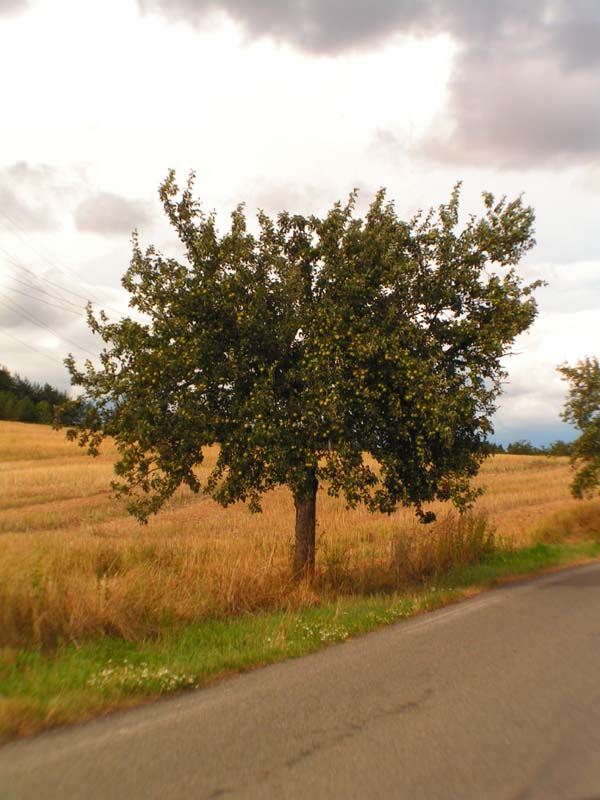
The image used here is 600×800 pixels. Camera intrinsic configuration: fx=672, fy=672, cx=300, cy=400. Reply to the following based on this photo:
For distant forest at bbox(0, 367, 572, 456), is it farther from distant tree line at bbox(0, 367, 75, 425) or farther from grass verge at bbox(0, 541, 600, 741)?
grass verge at bbox(0, 541, 600, 741)

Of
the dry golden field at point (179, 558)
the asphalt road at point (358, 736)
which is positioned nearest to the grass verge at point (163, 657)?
the asphalt road at point (358, 736)

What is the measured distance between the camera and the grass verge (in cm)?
522

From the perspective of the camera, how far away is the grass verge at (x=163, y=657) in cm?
522

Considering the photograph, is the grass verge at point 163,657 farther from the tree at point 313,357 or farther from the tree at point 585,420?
the tree at point 585,420

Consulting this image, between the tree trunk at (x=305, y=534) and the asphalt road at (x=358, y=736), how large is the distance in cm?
468

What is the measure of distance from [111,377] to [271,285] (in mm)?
3147

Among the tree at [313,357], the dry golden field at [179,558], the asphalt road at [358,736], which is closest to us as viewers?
the asphalt road at [358,736]

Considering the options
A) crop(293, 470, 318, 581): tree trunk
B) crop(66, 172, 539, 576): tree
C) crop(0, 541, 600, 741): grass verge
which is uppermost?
crop(66, 172, 539, 576): tree

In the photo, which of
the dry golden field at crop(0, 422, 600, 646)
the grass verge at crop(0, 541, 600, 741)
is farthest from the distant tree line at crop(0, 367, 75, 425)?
the grass verge at crop(0, 541, 600, 741)

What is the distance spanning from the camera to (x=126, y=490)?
1162cm

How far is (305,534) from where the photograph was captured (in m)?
12.5

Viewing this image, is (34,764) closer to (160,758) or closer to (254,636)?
(160,758)

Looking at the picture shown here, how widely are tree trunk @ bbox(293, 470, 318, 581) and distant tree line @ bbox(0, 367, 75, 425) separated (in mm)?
96221

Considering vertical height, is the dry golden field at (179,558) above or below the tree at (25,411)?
below
